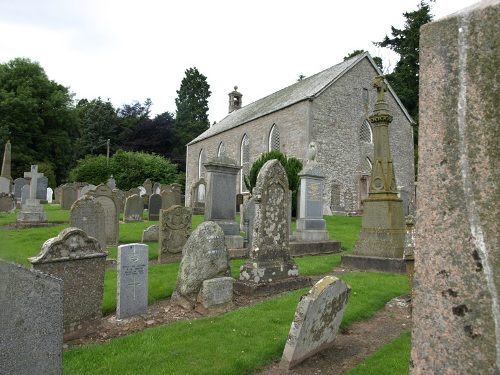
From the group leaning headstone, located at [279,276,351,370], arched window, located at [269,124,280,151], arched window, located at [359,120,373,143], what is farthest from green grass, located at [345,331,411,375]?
arched window, located at [359,120,373,143]

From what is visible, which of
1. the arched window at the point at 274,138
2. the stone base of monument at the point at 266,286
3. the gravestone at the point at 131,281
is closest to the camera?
the gravestone at the point at 131,281

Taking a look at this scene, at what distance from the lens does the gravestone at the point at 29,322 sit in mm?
2049

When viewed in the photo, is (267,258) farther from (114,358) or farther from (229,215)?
(229,215)

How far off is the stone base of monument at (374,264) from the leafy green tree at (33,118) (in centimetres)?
4033

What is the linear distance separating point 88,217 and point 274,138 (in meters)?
21.5

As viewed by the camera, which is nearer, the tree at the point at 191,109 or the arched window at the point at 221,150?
the arched window at the point at 221,150

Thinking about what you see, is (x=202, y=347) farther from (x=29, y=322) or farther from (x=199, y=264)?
(x=29, y=322)

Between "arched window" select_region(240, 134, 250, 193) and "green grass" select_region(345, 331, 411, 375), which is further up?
"arched window" select_region(240, 134, 250, 193)

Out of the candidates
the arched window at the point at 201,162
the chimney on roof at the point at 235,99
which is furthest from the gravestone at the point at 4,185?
the chimney on roof at the point at 235,99

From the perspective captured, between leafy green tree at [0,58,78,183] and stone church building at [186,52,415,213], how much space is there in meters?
25.3

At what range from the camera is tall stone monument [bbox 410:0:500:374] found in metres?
1.29

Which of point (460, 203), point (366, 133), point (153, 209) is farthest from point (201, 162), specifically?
point (460, 203)

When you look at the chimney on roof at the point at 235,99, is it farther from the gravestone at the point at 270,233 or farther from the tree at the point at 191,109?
the gravestone at the point at 270,233

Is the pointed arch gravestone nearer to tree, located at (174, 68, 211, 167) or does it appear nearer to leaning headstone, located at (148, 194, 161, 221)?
leaning headstone, located at (148, 194, 161, 221)
